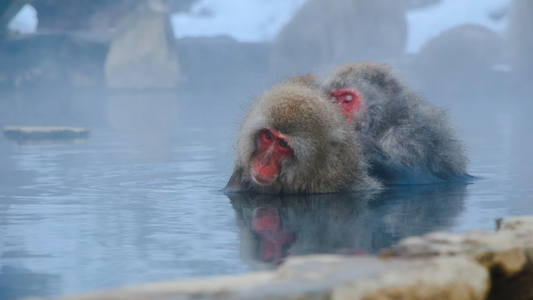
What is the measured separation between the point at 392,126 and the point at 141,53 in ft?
65.7

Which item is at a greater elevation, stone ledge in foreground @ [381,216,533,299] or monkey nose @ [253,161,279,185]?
monkey nose @ [253,161,279,185]

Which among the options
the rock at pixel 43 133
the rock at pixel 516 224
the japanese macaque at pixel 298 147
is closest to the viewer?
the rock at pixel 516 224

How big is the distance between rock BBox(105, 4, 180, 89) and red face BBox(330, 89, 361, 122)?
19.8 meters

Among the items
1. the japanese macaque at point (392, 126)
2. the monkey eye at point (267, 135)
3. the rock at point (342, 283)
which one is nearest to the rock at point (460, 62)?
the japanese macaque at point (392, 126)

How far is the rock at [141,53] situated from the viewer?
78.5 feet

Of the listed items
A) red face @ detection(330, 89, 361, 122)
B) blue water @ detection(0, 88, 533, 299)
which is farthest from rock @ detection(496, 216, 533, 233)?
red face @ detection(330, 89, 361, 122)

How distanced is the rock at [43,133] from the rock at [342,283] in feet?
25.1

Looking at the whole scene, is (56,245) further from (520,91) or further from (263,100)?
(520,91)

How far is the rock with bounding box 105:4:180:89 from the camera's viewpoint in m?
23.9

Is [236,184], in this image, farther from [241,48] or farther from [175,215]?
[241,48]

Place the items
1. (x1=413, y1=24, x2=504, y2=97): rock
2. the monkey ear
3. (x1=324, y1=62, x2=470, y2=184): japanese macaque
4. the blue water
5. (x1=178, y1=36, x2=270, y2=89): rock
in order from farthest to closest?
(x1=178, y1=36, x2=270, y2=89): rock, (x1=413, y1=24, x2=504, y2=97): rock, (x1=324, y1=62, x2=470, y2=184): japanese macaque, the monkey ear, the blue water

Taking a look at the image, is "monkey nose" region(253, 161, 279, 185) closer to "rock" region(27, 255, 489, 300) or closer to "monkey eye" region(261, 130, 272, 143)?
"monkey eye" region(261, 130, 272, 143)

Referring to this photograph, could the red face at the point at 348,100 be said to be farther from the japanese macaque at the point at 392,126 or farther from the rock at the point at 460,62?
the rock at the point at 460,62

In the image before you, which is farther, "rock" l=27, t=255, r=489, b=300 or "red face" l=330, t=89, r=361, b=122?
"red face" l=330, t=89, r=361, b=122
